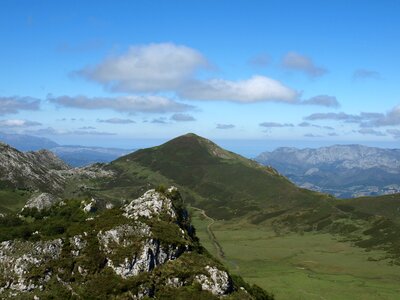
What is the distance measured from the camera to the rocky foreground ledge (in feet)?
276

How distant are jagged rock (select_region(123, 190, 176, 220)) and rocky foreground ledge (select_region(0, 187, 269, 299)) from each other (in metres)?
0.64

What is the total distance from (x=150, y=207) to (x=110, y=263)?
19.1 m

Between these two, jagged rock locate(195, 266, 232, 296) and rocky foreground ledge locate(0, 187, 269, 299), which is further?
jagged rock locate(195, 266, 232, 296)

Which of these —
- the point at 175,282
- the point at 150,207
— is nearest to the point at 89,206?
the point at 150,207

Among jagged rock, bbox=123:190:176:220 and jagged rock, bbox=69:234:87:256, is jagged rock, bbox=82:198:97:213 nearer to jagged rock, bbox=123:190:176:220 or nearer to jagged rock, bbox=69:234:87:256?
jagged rock, bbox=123:190:176:220

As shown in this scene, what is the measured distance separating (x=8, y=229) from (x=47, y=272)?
2047cm

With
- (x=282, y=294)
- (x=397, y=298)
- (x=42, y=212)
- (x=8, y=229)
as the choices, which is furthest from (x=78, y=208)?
(x=397, y=298)

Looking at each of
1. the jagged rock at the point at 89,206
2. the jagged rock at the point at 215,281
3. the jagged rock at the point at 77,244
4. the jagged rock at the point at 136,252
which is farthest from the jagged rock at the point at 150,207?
the jagged rock at the point at 215,281

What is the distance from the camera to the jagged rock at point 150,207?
102m

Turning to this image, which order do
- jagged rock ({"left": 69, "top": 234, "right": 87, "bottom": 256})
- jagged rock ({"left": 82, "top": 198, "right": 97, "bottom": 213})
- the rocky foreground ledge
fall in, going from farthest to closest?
jagged rock ({"left": 82, "top": 198, "right": 97, "bottom": 213})
jagged rock ({"left": 69, "top": 234, "right": 87, "bottom": 256})
the rocky foreground ledge

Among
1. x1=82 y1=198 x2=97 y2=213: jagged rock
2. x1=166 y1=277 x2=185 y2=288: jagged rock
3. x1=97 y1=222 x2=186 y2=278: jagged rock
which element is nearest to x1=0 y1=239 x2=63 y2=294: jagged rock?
x1=97 y1=222 x2=186 y2=278: jagged rock

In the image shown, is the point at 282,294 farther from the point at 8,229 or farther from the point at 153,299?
the point at 8,229

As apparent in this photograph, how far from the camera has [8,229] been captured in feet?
327

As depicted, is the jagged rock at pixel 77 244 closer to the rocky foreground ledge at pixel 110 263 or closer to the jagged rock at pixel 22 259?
the rocky foreground ledge at pixel 110 263
